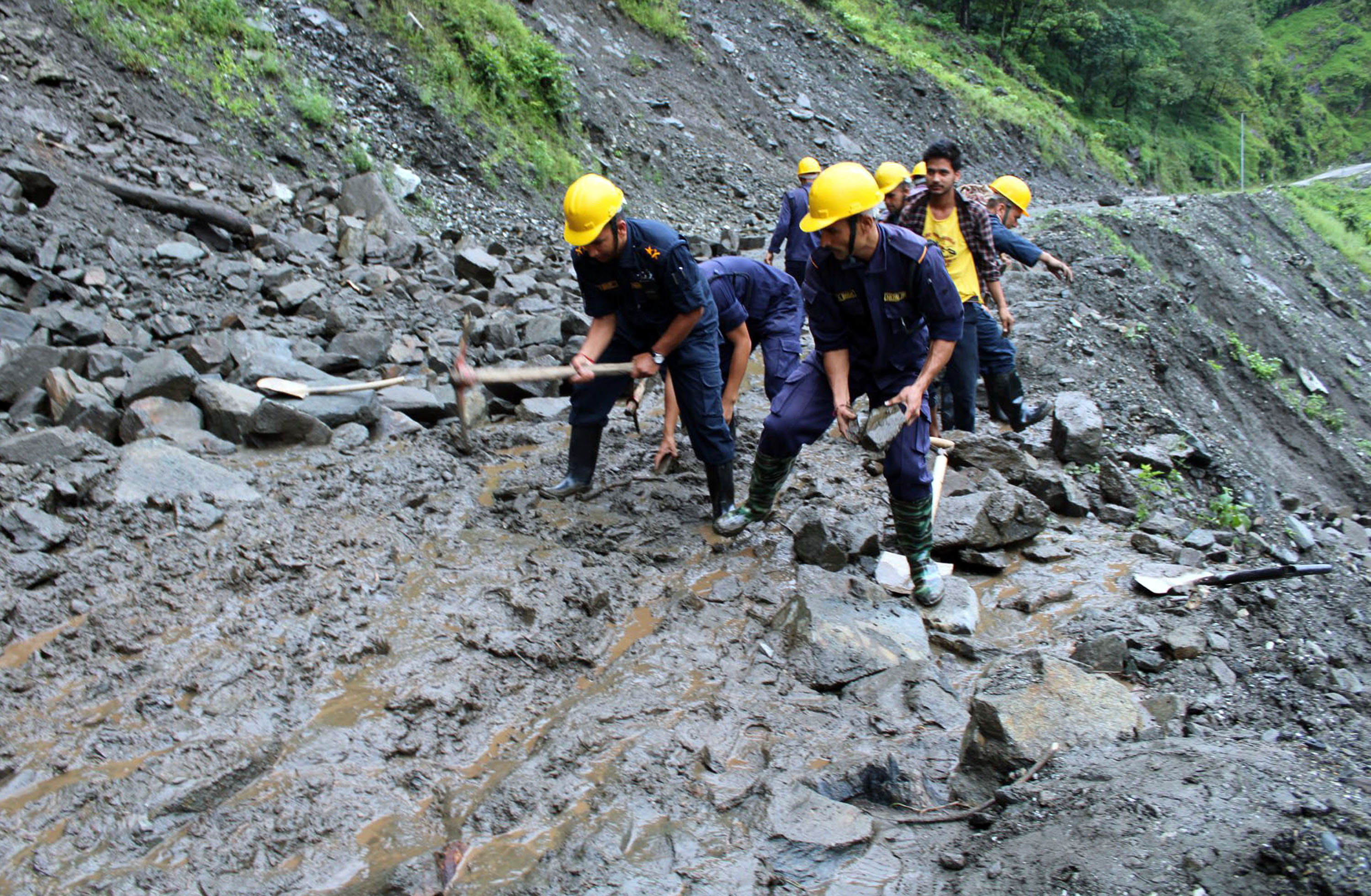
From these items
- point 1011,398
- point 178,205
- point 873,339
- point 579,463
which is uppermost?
point 873,339

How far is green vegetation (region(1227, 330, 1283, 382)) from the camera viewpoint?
10.6 m

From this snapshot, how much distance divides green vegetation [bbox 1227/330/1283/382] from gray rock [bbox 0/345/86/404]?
1115 cm

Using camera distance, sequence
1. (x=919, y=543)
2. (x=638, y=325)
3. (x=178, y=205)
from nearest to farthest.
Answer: (x=919, y=543), (x=638, y=325), (x=178, y=205)

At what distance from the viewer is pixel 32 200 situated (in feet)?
22.4

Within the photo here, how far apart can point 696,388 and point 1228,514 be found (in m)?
3.57

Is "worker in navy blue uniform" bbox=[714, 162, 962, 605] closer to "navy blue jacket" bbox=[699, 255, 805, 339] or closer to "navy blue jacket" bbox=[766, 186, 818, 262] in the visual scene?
"navy blue jacket" bbox=[699, 255, 805, 339]

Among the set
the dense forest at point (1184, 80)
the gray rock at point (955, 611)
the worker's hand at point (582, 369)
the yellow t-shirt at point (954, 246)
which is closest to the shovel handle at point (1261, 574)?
the gray rock at point (955, 611)

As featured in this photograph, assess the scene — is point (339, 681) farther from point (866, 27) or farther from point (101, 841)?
point (866, 27)

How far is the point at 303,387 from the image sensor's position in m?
5.58

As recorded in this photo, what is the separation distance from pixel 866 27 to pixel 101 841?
2582 centimetres

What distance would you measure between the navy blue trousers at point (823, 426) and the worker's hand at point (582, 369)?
849mm

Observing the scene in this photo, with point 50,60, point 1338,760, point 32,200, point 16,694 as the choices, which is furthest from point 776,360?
point 50,60

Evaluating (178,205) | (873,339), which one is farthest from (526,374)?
(178,205)

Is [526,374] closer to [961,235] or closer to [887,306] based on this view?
[887,306]
